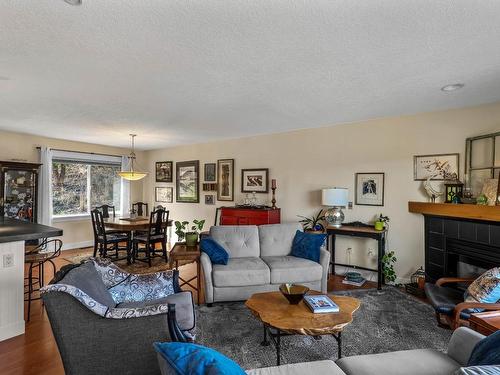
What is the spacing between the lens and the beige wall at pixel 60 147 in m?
5.32

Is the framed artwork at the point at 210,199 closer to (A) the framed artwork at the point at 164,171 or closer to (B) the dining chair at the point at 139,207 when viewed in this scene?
(A) the framed artwork at the point at 164,171

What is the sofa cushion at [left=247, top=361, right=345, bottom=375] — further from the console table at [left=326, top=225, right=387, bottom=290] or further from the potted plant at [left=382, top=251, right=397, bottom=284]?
the potted plant at [left=382, top=251, right=397, bottom=284]

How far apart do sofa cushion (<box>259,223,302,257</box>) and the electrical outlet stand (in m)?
2.69

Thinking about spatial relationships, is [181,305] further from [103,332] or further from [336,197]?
[336,197]

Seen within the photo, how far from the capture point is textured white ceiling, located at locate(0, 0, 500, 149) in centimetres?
167

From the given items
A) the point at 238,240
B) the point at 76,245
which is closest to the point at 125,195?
the point at 76,245

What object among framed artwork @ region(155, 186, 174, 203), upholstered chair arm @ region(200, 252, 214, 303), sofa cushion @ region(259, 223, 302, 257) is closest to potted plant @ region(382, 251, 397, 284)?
sofa cushion @ region(259, 223, 302, 257)

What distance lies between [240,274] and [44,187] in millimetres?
4782

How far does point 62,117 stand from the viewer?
4.16 meters

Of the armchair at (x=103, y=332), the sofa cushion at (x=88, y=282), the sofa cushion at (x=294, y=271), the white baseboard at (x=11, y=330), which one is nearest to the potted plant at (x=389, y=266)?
the sofa cushion at (x=294, y=271)

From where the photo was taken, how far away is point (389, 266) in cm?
409

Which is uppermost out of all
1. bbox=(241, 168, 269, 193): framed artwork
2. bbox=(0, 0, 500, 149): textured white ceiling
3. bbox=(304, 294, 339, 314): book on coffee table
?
bbox=(0, 0, 500, 149): textured white ceiling

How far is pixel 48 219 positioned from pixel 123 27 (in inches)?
212

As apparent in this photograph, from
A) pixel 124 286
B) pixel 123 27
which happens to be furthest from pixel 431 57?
pixel 124 286
